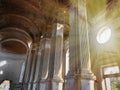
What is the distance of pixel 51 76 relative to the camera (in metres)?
6.82

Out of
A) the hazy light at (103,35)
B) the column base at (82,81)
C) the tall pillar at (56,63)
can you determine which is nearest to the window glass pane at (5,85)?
the tall pillar at (56,63)

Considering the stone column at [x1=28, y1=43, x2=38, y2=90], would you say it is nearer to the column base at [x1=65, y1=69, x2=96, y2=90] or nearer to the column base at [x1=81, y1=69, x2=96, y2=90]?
the column base at [x1=65, y1=69, x2=96, y2=90]

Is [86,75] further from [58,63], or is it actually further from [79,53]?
[58,63]

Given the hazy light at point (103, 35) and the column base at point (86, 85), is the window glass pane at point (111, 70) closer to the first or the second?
the hazy light at point (103, 35)

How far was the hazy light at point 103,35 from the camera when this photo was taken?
796 centimetres

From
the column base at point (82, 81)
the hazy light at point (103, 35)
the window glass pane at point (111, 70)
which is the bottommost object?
the column base at point (82, 81)

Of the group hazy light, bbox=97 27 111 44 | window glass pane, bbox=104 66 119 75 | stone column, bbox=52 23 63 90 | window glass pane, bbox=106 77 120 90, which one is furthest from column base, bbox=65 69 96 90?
hazy light, bbox=97 27 111 44

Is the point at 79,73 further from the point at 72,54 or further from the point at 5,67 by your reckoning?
the point at 5,67

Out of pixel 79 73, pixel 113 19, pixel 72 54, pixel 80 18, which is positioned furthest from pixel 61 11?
pixel 79 73

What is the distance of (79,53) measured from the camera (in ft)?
14.5

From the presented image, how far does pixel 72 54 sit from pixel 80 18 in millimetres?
1331

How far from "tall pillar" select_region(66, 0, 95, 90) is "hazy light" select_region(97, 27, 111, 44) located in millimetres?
3270

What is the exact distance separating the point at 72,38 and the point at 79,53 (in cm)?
71

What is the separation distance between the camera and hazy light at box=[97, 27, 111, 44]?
7963 mm
